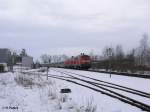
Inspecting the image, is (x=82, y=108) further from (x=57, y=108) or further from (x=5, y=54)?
(x=5, y=54)

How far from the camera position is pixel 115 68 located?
6259cm

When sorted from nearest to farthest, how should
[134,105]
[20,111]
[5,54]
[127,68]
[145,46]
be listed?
1. [20,111]
2. [134,105]
3. [127,68]
4. [5,54]
5. [145,46]

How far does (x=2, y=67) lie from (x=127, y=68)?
30753mm

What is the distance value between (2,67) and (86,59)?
20.5 metres

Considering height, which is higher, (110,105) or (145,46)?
(145,46)

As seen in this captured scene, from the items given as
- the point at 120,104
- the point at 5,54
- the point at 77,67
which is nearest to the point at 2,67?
the point at 5,54

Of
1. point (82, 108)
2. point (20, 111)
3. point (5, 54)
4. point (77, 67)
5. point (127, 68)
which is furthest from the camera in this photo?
point (77, 67)

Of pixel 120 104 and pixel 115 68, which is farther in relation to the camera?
pixel 115 68

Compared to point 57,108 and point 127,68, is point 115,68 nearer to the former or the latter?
point 127,68

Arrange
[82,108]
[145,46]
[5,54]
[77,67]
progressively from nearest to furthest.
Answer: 1. [82,108]
2. [5,54]
3. [77,67]
4. [145,46]

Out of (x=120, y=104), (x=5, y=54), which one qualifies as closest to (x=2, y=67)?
(x=5, y=54)

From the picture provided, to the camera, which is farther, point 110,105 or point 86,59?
point 86,59

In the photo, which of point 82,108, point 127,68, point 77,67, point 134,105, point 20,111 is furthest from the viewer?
point 77,67

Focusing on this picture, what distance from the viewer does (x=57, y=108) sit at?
1505cm
